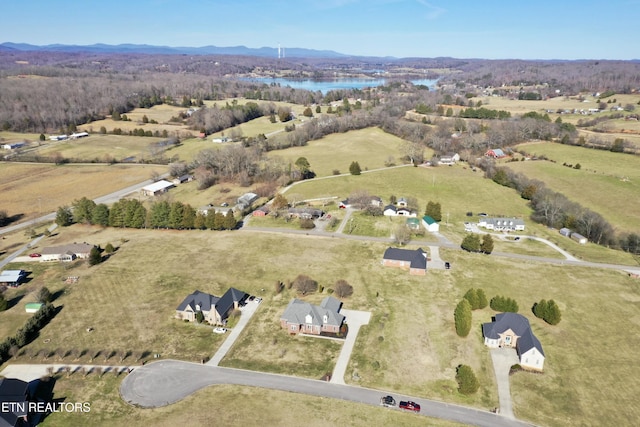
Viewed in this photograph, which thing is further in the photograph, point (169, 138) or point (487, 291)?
point (169, 138)

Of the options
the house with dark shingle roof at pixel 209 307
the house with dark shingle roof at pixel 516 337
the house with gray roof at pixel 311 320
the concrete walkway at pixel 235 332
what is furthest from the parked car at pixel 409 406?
the house with dark shingle roof at pixel 209 307

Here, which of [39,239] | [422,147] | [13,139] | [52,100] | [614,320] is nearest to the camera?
[614,320]

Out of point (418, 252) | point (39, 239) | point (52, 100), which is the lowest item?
point (39, 239)

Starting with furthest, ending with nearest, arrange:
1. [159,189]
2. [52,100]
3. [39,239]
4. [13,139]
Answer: [52,100] < [13,139] < [159,189] < [39,239]

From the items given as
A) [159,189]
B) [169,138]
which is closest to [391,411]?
[159,189]

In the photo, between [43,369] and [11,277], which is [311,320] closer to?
[43,369]

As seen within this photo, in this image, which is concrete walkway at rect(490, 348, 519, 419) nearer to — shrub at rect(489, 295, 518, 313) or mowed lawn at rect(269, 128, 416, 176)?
shrub at rect(489, 295, 518, 313)

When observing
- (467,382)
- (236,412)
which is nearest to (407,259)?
(467,382)

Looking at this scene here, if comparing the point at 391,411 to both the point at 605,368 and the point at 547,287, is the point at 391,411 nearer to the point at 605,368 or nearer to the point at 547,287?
the point at 605,368
